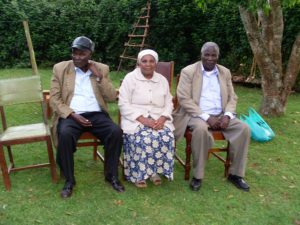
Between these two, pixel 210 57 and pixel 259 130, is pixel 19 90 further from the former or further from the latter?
pixel 259 130

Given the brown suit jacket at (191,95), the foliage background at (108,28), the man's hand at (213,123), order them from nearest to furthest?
the man's hand at (213,123) < the brown suit jacket at (191,95) < the foliage background at (108,28)

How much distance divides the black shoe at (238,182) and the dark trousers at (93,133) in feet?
4.31

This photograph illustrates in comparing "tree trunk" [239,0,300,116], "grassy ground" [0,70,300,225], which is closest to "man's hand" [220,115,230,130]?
"grassy ground" [0,70,300,225]

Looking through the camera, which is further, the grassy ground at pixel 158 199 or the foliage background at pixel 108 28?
the foliage background at pixel 108 28

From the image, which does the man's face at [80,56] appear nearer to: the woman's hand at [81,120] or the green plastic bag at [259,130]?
the woman's hand at [81,120]

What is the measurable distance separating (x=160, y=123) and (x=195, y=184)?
760 mm

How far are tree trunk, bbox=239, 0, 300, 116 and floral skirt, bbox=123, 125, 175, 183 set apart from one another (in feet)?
9.76

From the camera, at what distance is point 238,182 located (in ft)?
13.2

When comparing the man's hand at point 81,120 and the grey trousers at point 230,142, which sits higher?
the man's hand at point 81,120

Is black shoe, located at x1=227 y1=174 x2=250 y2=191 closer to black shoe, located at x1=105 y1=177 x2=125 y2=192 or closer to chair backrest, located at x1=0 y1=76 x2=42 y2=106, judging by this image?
black shoe, located at x1=105 y1=177 x2=125 y2=192

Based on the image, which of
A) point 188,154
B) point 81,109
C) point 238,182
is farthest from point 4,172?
point 238,182

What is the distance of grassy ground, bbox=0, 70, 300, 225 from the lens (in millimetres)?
3363

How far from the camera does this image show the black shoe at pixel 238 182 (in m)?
3.95

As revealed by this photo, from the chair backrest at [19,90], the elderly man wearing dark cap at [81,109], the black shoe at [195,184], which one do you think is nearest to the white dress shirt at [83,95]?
the elderly man wearing dark cap at [81,109]
